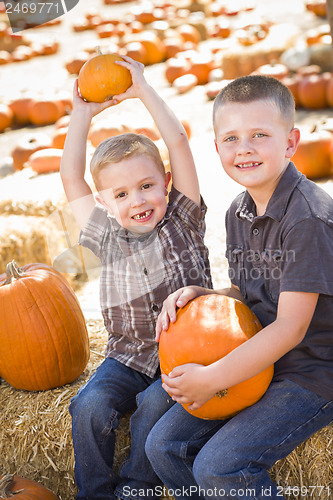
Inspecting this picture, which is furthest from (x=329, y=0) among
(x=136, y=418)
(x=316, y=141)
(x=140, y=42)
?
(x=140, y=42)

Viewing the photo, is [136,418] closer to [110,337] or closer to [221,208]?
[110,337]

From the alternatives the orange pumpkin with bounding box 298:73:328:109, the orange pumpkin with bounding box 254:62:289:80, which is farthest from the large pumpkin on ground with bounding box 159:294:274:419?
the orange pumpkin with bounding box 254:62:289:80

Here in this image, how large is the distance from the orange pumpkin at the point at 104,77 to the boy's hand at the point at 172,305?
0.93 meters

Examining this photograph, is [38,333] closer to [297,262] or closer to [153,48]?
[297,262]

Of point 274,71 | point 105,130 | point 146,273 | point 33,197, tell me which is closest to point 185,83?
point 274,71

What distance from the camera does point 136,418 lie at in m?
2.30

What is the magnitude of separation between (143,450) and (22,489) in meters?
0.51

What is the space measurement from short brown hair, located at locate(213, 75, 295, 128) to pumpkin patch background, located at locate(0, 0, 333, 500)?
Answer: 1.23 metres

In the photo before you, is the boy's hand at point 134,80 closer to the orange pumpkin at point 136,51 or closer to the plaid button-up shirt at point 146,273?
the plaid button-up shirt at point 146,273

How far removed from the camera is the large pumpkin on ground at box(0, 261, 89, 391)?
2617 millimetres

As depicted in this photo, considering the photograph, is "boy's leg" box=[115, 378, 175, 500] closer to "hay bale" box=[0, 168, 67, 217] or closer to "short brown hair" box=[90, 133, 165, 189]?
"short brown hair" box=[90, 133, 165, 189]

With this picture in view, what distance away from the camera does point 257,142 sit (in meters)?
2.14

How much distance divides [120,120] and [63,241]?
1.73 metres

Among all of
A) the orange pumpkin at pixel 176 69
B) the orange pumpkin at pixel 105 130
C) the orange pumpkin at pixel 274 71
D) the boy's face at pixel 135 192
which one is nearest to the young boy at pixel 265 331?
the boy's face at pixel 135 192
